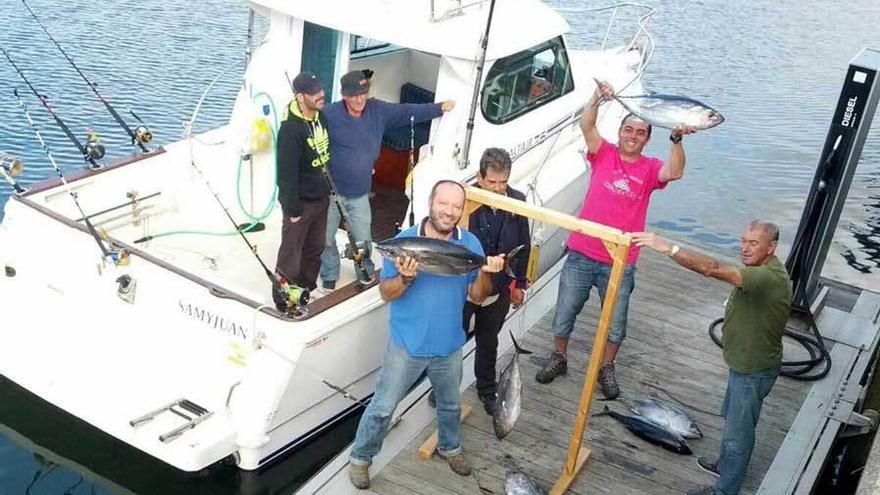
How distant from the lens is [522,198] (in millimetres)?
5387

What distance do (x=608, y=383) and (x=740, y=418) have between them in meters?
1.27

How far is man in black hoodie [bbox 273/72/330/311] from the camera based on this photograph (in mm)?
5617

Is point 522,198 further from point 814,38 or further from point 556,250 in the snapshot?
point 814,38

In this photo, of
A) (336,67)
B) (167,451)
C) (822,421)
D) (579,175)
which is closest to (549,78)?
(579,175)

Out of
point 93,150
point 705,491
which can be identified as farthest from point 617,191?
point 93,150

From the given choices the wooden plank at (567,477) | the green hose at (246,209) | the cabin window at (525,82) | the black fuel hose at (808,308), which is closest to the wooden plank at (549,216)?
the wooden plank at (567,477)

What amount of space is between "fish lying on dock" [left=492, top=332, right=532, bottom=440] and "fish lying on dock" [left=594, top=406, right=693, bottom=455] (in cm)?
83

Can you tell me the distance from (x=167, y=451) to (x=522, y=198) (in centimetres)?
252

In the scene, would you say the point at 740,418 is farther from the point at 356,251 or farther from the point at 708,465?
the point at 356,251

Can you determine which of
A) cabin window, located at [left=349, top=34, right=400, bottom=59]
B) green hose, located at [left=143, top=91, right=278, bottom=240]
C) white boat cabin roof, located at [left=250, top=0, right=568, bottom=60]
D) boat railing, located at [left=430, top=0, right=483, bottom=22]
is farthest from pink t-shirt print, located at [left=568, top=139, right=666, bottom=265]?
cabin window, located at [left=349, top=34, right=400, bottom=59]

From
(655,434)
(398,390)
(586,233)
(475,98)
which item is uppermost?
(475,98)

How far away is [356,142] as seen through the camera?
591 cm

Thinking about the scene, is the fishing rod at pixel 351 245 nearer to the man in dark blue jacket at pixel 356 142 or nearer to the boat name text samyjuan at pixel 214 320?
the man in dark blue jacket at pixel 356 142

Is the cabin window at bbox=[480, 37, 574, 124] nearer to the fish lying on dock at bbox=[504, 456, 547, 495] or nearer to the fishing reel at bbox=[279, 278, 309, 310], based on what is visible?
the fishing reel at bbox=[279, 278, 309, 310]
